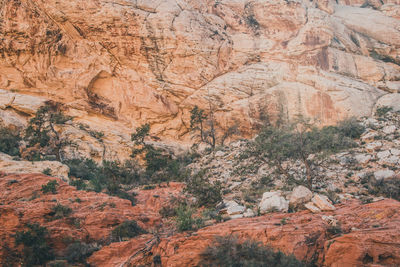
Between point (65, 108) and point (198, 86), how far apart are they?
14883 mm

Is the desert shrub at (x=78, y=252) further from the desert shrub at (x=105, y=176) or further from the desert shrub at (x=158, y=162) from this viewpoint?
the desert shrub at (x=158, y=162)

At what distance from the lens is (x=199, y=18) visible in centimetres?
3142

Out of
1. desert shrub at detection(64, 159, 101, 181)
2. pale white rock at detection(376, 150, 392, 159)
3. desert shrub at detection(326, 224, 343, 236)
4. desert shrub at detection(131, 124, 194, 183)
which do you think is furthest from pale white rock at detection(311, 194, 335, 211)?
desert shrub at detection(64, 159, 101, 181)

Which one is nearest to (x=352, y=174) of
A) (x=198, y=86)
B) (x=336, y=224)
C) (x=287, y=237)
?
(x=336, y=224)

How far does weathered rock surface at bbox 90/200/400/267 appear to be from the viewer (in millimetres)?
6398

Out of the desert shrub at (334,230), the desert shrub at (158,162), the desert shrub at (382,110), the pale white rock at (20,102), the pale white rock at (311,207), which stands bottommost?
the desert shrub at (158,162)

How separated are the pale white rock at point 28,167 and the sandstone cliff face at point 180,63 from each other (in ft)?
42.2

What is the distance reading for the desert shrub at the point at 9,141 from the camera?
21.1m

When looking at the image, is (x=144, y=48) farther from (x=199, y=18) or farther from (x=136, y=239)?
(x=136, y=239)

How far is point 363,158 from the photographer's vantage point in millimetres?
16453

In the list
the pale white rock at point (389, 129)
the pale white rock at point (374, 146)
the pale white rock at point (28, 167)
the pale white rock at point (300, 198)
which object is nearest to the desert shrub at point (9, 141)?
the pale white rock at point (28, 167)

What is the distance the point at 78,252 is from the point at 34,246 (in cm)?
128

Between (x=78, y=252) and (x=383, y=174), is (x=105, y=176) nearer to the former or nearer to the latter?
(x=78, y=252)

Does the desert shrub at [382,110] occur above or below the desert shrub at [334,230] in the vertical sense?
above
